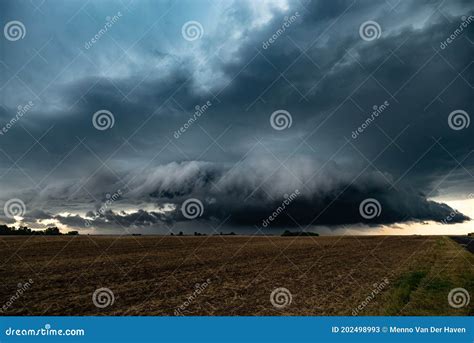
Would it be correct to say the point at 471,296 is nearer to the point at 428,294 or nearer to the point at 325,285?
the point at 428,294

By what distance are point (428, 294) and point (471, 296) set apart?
1.61m

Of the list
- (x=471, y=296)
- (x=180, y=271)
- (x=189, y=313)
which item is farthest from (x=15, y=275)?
(x=471, y=296)

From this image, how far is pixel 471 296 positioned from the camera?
591 inches

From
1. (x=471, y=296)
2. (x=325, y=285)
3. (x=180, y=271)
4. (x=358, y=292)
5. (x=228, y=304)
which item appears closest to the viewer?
(x=228, y=304)
